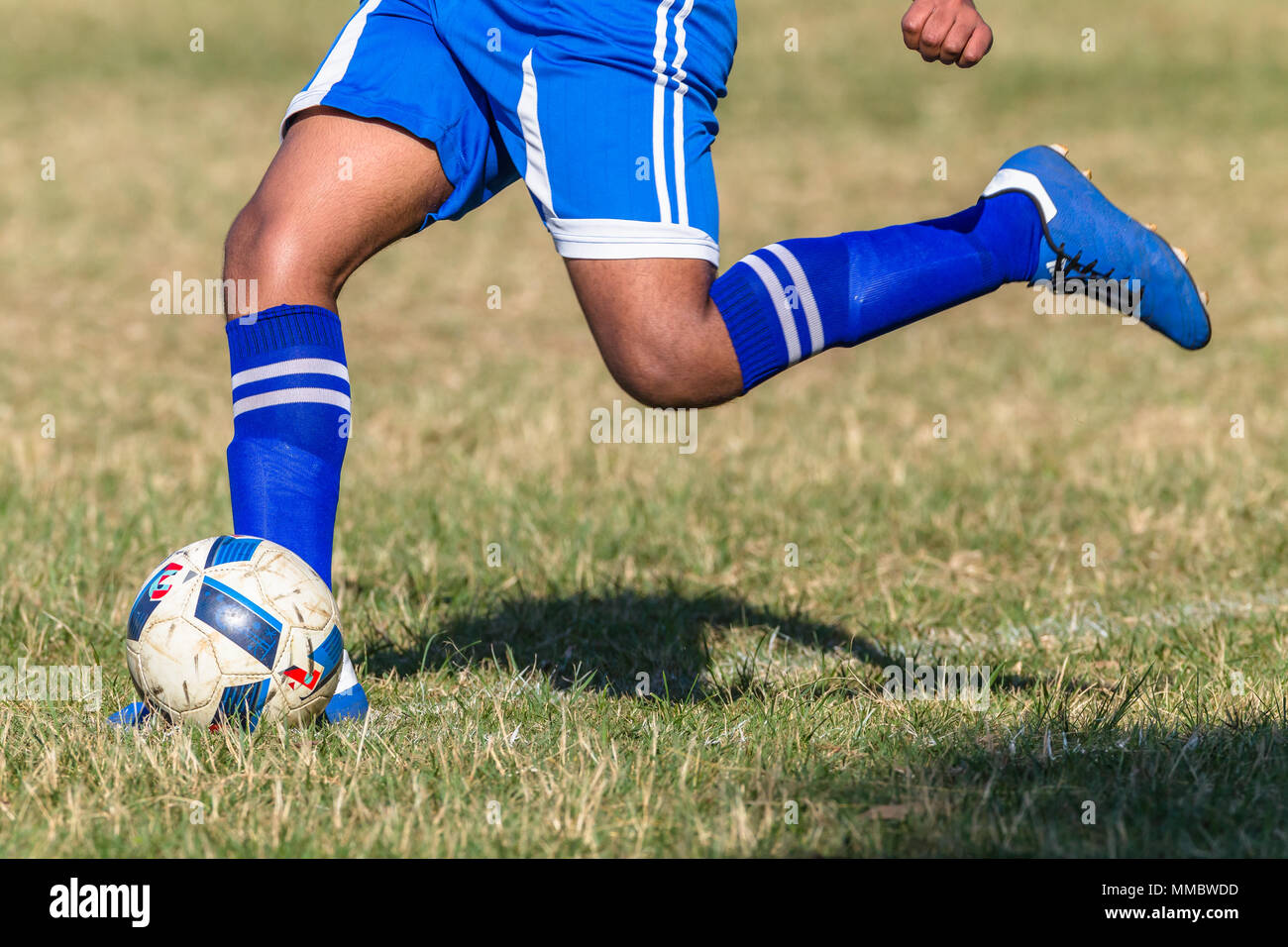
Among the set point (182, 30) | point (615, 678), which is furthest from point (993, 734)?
point (182, 30)

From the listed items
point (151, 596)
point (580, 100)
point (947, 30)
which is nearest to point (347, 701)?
point (151, 596)

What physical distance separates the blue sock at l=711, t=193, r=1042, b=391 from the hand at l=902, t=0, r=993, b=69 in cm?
39

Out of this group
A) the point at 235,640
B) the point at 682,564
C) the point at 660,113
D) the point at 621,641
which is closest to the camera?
the point at 235,640

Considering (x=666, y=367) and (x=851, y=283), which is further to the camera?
(x=851, y=283)

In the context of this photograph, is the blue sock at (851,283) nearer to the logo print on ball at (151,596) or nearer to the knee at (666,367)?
the knee at (666,367)

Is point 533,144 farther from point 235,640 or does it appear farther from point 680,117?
point 235,640

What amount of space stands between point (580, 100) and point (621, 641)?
1.45 meters

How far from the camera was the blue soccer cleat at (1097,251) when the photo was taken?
3312mm

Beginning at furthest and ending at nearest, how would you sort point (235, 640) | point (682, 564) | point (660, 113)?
point (682, 564)
point (660, 113)
point (235, 640)

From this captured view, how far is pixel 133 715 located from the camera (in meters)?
3.09

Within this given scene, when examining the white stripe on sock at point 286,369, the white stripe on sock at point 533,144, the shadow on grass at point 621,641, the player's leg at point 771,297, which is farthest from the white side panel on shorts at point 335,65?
the shadow on grass at point 621,641

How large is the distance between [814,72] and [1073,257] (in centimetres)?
1528

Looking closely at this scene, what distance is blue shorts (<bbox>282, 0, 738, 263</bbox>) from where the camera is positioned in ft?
9.84

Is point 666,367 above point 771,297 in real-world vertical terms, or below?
below
